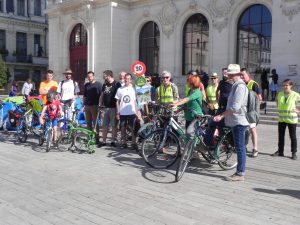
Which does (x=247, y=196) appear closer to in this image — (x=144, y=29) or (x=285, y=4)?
(x=285, y=4)

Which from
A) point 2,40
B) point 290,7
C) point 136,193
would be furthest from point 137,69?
point 2,40

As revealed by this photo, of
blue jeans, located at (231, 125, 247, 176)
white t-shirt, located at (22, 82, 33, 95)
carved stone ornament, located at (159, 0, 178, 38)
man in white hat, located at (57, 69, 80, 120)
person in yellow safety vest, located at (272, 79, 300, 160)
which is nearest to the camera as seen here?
blue jeans, located at (231, 125, 247, 176)

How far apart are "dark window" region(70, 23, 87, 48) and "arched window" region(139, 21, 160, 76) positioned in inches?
183

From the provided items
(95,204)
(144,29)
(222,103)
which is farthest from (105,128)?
(144,29)

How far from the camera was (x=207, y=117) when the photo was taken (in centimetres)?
621

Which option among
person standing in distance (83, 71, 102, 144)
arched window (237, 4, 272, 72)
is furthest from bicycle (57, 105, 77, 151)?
arched window (237, 4, 272, 72)

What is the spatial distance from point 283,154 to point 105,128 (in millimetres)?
4327

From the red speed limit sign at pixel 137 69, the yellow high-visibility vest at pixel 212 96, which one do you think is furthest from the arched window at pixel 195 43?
the yellow high-visibility vest at pixel 212 96

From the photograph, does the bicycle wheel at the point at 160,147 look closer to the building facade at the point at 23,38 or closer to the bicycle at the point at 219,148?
the bicycle at the point at 219,148

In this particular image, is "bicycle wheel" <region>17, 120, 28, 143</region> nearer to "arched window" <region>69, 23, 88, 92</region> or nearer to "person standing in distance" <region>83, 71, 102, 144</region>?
"person standing in distance" <region>83, 71, 102, 144</region>

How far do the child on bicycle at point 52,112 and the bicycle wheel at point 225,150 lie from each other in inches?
162

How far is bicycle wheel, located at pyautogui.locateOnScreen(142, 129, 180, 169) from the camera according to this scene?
6445 millimetres

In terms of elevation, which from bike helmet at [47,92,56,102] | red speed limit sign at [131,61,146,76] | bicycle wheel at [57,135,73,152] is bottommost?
bicycle wheel at [57,135,73,152]

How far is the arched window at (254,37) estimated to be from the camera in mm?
18516
